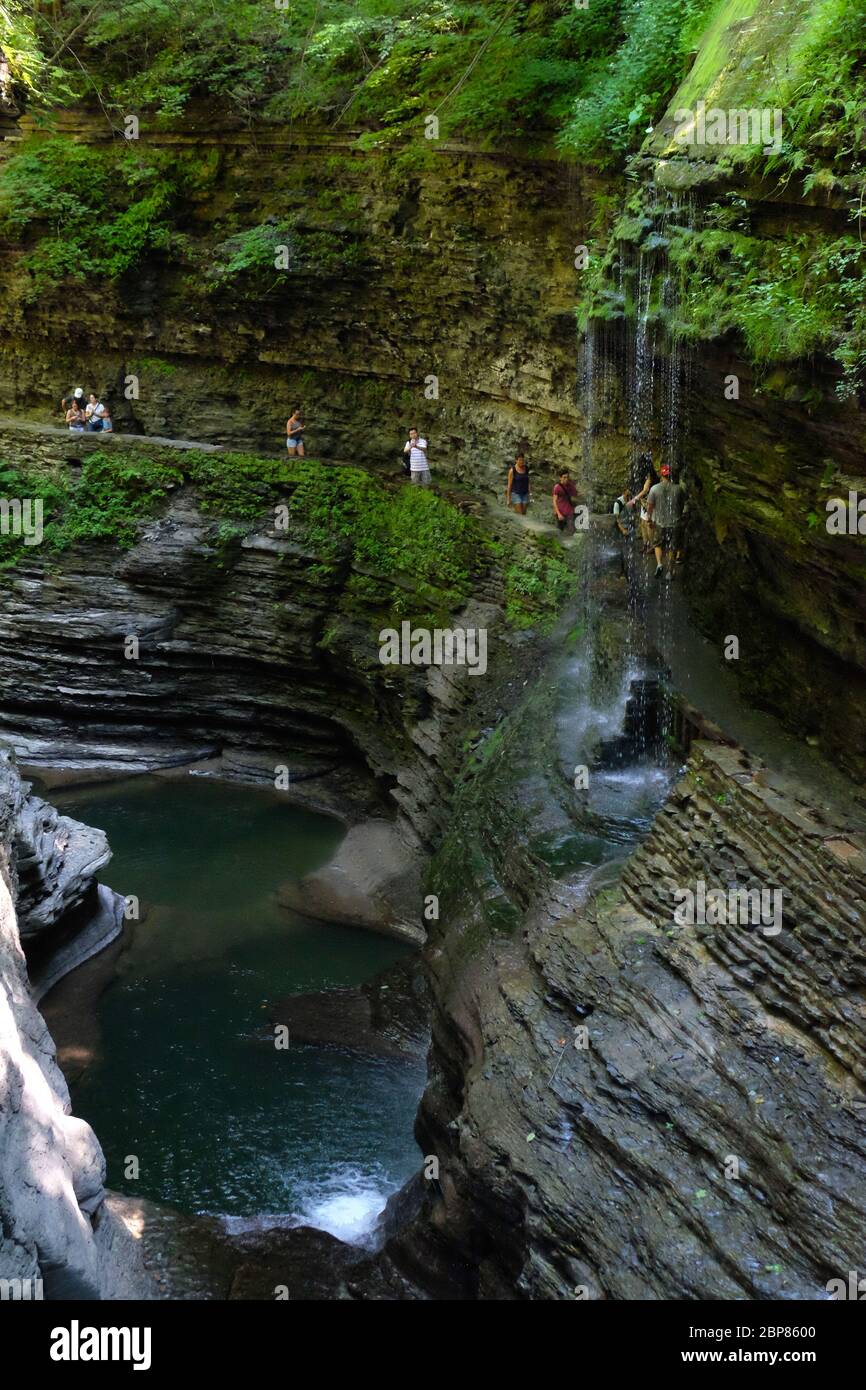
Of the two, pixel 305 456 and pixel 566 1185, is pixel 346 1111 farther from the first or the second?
pixel 305 456

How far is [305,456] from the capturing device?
23484mm

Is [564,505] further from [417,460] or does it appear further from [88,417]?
[88,417]

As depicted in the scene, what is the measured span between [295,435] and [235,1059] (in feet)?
41.3

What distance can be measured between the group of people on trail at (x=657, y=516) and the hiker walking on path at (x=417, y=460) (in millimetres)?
5147

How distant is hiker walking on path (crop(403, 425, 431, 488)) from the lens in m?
21.0

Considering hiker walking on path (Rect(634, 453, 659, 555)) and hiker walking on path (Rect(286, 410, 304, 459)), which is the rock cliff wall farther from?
hiker walking on path (Rect(286, 410, 304, 459))

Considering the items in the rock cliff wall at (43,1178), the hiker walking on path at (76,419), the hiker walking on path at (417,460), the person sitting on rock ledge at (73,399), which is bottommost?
the rock cliff wall at (43,1178)

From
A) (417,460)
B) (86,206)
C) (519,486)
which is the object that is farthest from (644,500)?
(86,206)

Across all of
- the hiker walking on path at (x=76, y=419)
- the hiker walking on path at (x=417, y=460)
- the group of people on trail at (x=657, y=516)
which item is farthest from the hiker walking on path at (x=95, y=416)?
the group of people on trail at (x=657, y=516)

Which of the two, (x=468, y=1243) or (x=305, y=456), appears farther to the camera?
(x=305, y=456)

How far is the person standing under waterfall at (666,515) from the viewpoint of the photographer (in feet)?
49.0

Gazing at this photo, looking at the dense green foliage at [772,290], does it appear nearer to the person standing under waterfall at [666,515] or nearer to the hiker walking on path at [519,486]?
the person standing under waterfall at [666,515]

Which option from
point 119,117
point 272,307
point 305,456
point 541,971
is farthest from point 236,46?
point 541,971

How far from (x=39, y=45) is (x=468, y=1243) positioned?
2364cm
